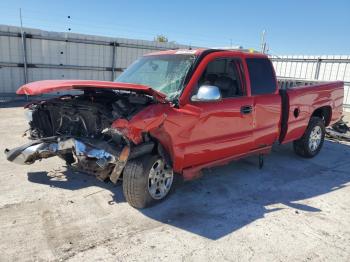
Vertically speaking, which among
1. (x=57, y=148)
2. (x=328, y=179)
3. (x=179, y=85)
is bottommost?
(x=328, y=179)

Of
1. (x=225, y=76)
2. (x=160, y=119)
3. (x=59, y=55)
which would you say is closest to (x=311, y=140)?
(x=225, y=76)

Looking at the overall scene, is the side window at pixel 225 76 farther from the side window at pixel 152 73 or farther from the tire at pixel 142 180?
the tire at pixel 142 180

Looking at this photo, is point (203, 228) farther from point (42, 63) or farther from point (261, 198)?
point (42, 63)

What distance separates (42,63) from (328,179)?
450 inches

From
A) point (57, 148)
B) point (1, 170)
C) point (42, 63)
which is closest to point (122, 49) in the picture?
point (42, 63)

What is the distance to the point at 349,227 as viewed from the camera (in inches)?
154

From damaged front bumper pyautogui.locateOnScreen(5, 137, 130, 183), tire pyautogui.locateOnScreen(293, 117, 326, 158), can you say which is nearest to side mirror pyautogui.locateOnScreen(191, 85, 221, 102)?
damaged front bumper pyautogui.locateOnScreen(5, 137, 130, 183)

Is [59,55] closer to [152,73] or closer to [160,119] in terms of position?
[152,73]

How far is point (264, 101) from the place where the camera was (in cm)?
525

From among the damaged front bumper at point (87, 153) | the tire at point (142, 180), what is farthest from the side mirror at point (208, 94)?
the damaged front bumper at point (87, 153)

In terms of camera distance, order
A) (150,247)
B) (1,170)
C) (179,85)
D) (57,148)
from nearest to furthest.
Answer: (150,247)
(57,148)
(179,85)
(1,170)

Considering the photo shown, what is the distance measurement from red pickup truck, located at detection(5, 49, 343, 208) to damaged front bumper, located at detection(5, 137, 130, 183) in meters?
0.01

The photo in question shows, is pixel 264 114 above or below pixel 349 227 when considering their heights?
above

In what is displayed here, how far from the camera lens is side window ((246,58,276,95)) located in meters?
5.18
